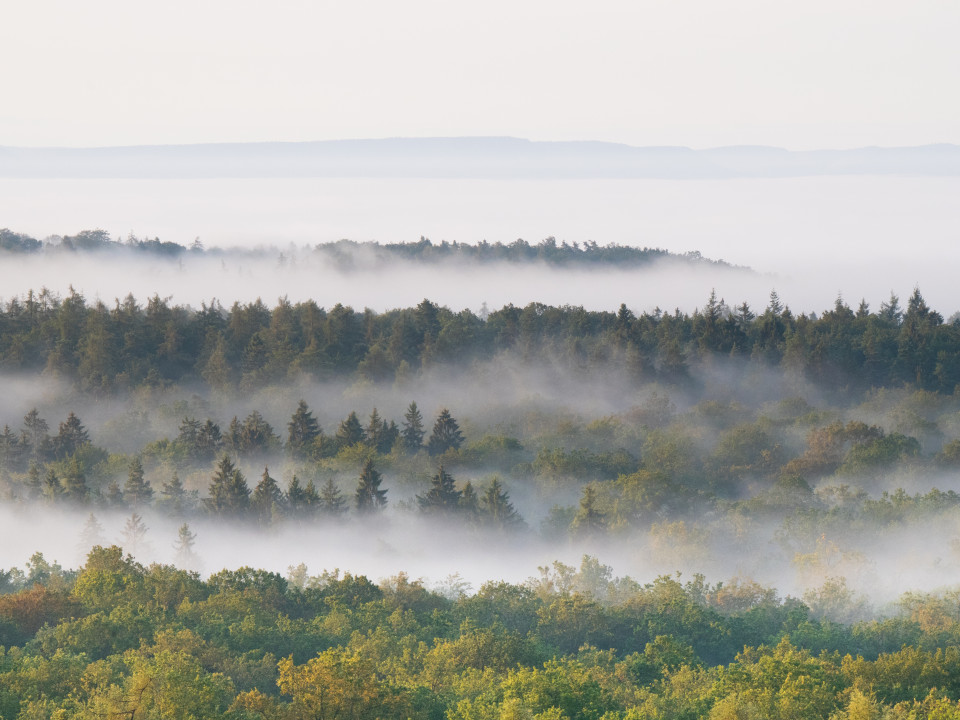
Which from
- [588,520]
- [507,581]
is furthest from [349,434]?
[588,520]

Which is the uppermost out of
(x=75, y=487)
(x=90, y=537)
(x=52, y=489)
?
(x=75, y=487)

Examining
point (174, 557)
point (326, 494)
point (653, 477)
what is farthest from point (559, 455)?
point (174, 557)

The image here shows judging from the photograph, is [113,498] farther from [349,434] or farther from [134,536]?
[349,434]

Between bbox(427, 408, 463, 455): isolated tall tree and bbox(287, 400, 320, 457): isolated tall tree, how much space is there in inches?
557

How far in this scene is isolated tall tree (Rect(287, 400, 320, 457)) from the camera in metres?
175

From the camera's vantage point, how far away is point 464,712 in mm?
55781

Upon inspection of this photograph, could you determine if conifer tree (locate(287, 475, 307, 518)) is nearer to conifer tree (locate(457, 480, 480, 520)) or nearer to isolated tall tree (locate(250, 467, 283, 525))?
isolated tall tree (locate(250, 467, 283, 525))

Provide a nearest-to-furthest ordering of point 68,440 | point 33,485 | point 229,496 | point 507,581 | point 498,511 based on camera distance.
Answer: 1. point 507,581
2. point 498,511
3. point 229,496
4. point 33,485
5. point 68,440

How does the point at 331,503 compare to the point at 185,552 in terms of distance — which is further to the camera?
the point at 331,503

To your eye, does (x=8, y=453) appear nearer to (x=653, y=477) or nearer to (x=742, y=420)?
(x=653, y=477)

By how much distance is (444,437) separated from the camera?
181875 millimetres

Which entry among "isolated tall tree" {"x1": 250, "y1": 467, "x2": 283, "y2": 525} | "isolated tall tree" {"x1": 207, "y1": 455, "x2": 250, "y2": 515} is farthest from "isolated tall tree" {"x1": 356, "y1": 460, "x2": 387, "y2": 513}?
"isolated tall tree" {"x1": 207, "y1": 455, "x2": 250, "y2": 515}

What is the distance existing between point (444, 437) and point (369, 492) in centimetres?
2689

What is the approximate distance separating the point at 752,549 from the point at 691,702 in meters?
75.0
